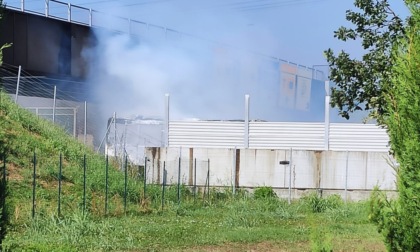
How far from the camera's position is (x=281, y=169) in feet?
76.2

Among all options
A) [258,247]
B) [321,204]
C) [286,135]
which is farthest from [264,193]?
[258,247]

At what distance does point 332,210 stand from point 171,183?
6.12m

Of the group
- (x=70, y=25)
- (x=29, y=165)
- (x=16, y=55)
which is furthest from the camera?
(x=70, y=25)

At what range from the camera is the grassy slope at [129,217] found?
1208 centimetres

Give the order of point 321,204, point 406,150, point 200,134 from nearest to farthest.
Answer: point 406,150 → point 321,204 → point 200,134

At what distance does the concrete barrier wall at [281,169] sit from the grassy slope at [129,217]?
1326 millimetres

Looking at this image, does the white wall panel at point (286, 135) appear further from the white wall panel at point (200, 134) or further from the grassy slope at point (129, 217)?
the grassy slope at point (129, 217)

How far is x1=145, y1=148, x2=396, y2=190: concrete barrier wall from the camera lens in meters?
22.8

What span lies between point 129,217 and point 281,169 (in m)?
8.29

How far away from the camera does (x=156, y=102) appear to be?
127 ft

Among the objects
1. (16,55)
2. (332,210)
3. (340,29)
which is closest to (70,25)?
(16,55)

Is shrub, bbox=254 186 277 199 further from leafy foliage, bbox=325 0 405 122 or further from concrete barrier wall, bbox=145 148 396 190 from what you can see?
leafy foliage, bbox=325 0 405 122

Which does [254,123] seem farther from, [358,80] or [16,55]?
[358,80]

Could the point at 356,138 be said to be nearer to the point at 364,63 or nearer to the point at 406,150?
the point at 364,63
